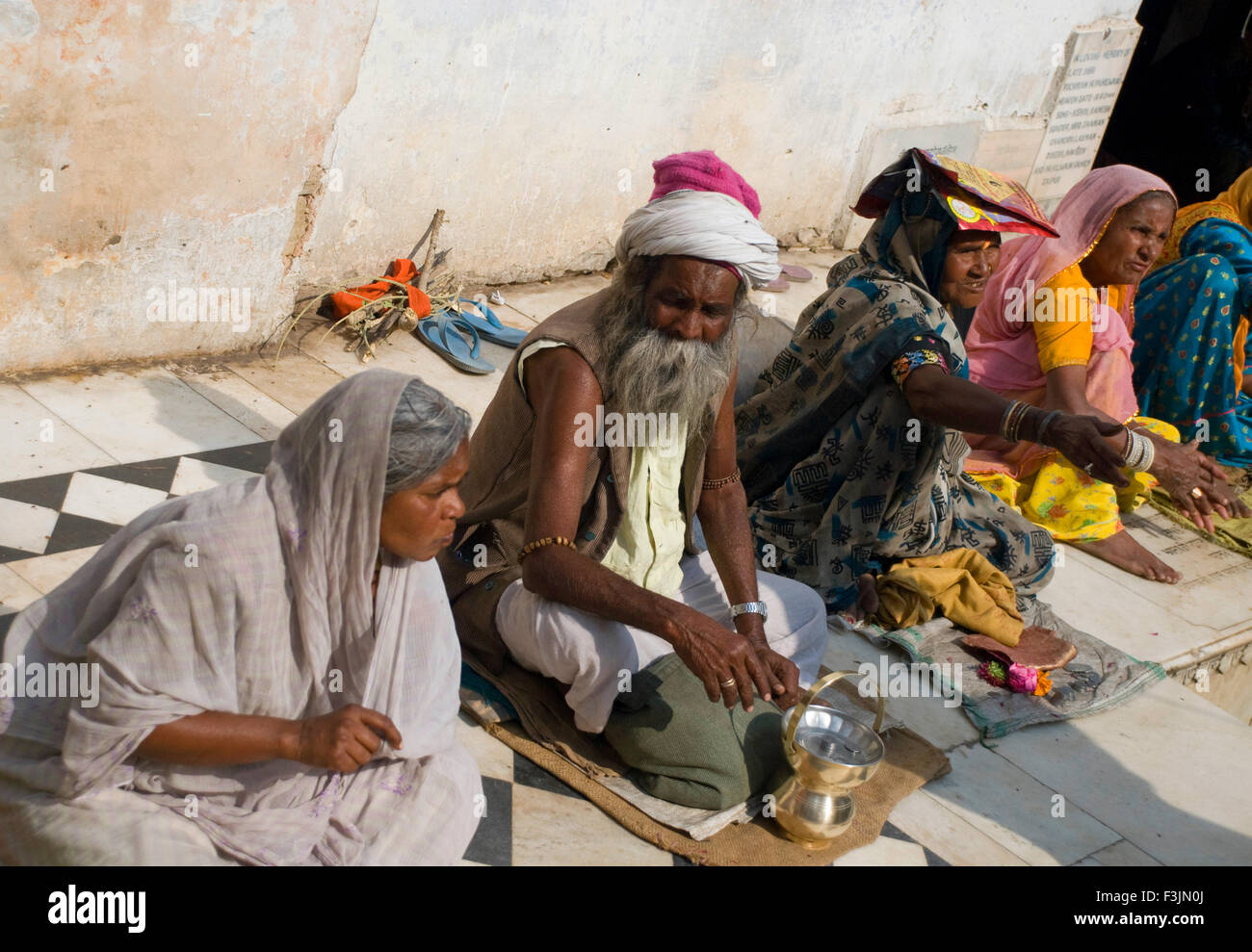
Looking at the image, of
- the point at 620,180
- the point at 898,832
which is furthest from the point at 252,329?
the point at 898,832

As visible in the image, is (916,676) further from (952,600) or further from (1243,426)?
(1243,426)

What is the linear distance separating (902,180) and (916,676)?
179cm

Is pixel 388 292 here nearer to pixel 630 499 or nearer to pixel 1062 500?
pixel 630 499

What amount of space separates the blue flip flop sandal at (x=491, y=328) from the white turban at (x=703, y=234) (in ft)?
8.69

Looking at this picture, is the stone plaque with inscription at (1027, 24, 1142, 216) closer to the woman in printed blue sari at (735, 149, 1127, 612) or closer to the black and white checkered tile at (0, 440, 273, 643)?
the woman in printed blue sari at (735, 149, 1127, 612)

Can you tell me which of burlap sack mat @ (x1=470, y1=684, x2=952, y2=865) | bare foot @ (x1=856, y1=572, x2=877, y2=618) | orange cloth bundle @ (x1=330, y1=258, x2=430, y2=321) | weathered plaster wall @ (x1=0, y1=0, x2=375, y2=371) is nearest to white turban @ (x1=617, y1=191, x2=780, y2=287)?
burlap sack mat @ (x1=470, y1=684, x2=952, y2=865)

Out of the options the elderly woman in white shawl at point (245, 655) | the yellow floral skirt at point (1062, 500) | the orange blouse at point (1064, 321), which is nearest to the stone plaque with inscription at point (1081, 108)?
the orange blouse at point (1064, 321)

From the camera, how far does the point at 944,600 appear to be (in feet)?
14.9

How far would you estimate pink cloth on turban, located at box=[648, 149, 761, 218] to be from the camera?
11.8 ft

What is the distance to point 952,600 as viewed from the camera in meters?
4.56

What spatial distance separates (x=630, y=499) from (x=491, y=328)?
2.82 m

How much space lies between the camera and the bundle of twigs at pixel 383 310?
18.5ft

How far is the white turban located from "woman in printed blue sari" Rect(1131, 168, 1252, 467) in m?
3.72

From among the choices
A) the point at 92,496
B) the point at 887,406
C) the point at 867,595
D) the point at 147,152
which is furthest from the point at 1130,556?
the point at 147,152
